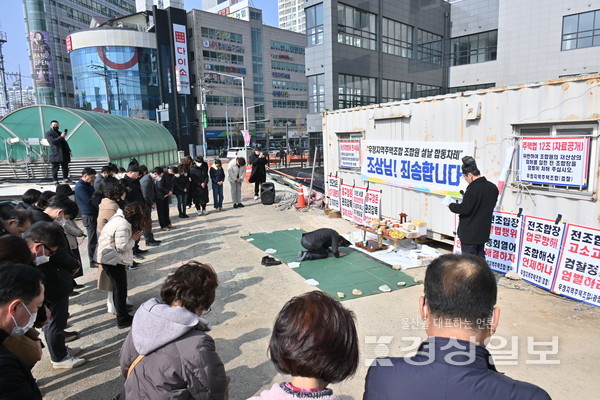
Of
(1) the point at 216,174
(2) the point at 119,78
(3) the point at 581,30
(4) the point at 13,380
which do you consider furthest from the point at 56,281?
(2) the point at 119,78

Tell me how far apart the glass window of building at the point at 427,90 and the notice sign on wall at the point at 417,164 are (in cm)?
2781

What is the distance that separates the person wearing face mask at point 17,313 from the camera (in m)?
1.85

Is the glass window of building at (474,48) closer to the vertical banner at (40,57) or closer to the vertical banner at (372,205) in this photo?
the vertical banner at (372,205)

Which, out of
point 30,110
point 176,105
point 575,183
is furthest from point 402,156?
point 176,105

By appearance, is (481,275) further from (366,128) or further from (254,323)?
(366,128)

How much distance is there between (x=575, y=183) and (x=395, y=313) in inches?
131

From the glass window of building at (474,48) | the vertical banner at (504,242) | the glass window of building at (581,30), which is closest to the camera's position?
the vertical banner at (504,242)

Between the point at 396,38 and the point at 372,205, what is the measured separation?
88.9ft

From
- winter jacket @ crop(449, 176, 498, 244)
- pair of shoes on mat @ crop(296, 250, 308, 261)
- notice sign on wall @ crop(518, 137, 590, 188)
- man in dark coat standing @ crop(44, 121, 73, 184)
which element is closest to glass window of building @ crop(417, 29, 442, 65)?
man in dark coat standing @ crop(44, 121, 73, 184)

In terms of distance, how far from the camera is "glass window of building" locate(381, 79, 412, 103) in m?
31.7

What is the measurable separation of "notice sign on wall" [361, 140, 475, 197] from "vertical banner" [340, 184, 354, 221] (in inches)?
33.9

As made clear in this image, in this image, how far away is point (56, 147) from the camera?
12.4 metres

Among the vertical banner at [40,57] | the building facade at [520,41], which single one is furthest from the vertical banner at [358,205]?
the vertical banner at [40,57]

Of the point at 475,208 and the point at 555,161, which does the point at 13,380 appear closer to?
the point at 475,208
